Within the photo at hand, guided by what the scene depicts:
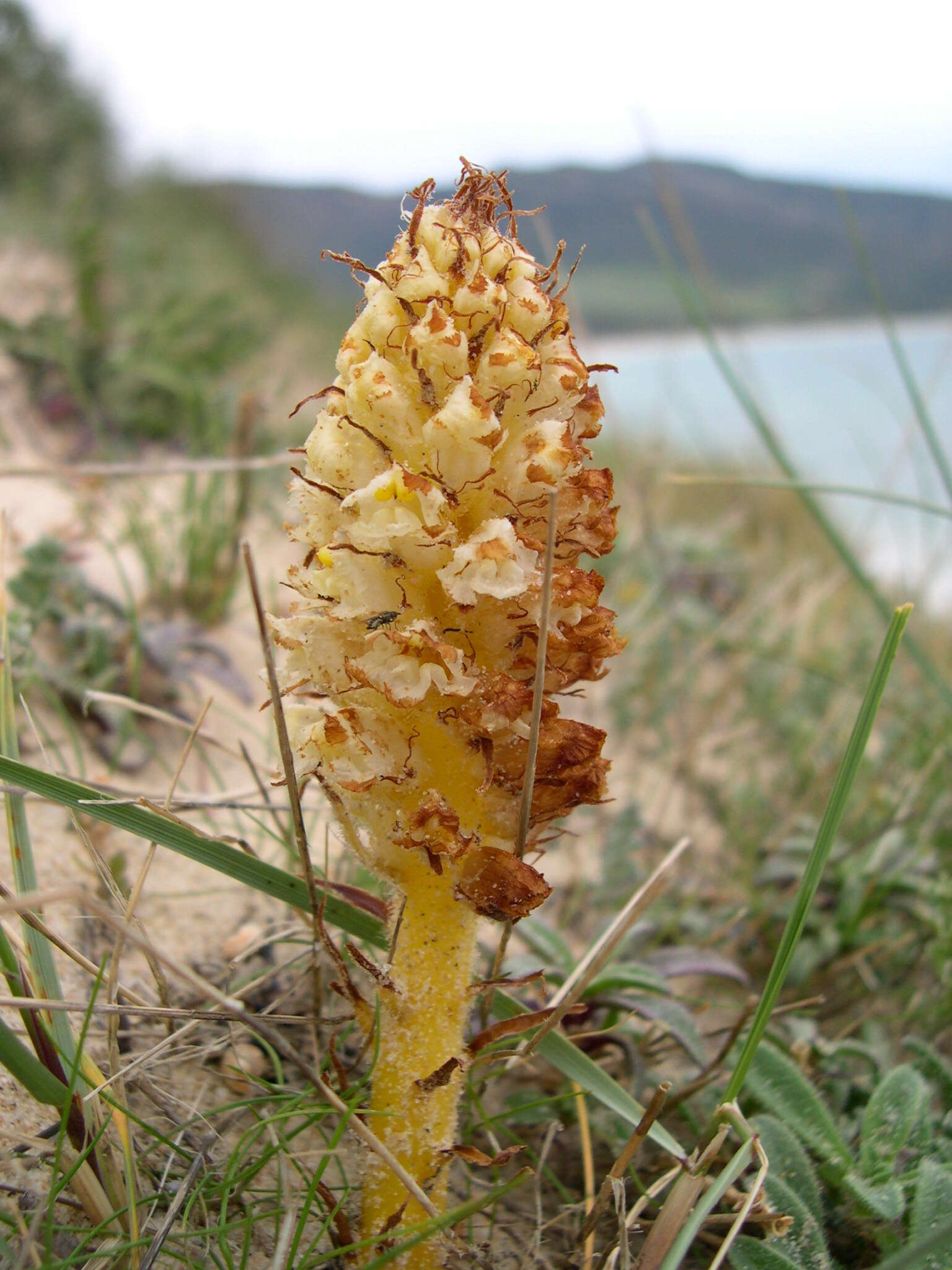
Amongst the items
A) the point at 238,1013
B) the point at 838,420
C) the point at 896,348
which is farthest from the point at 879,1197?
the point at 838,420

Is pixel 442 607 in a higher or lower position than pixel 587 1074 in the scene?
higher

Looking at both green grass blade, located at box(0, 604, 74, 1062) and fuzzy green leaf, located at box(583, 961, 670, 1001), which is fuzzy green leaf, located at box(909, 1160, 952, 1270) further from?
green grass blade, located at box(0, 604, 74, 1062)

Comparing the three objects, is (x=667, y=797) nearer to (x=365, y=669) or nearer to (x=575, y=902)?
(x=575, y=902)

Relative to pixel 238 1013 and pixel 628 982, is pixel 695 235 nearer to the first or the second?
pixel 628 982

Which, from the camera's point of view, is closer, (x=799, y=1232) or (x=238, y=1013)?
(x=238, y=1013)

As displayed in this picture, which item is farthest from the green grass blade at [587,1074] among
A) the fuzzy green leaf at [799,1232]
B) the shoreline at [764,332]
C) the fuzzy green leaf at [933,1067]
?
the shoreline at [764,332]

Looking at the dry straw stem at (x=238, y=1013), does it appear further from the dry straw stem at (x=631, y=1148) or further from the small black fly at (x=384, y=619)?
the small black fly at (x=384, y=619)
